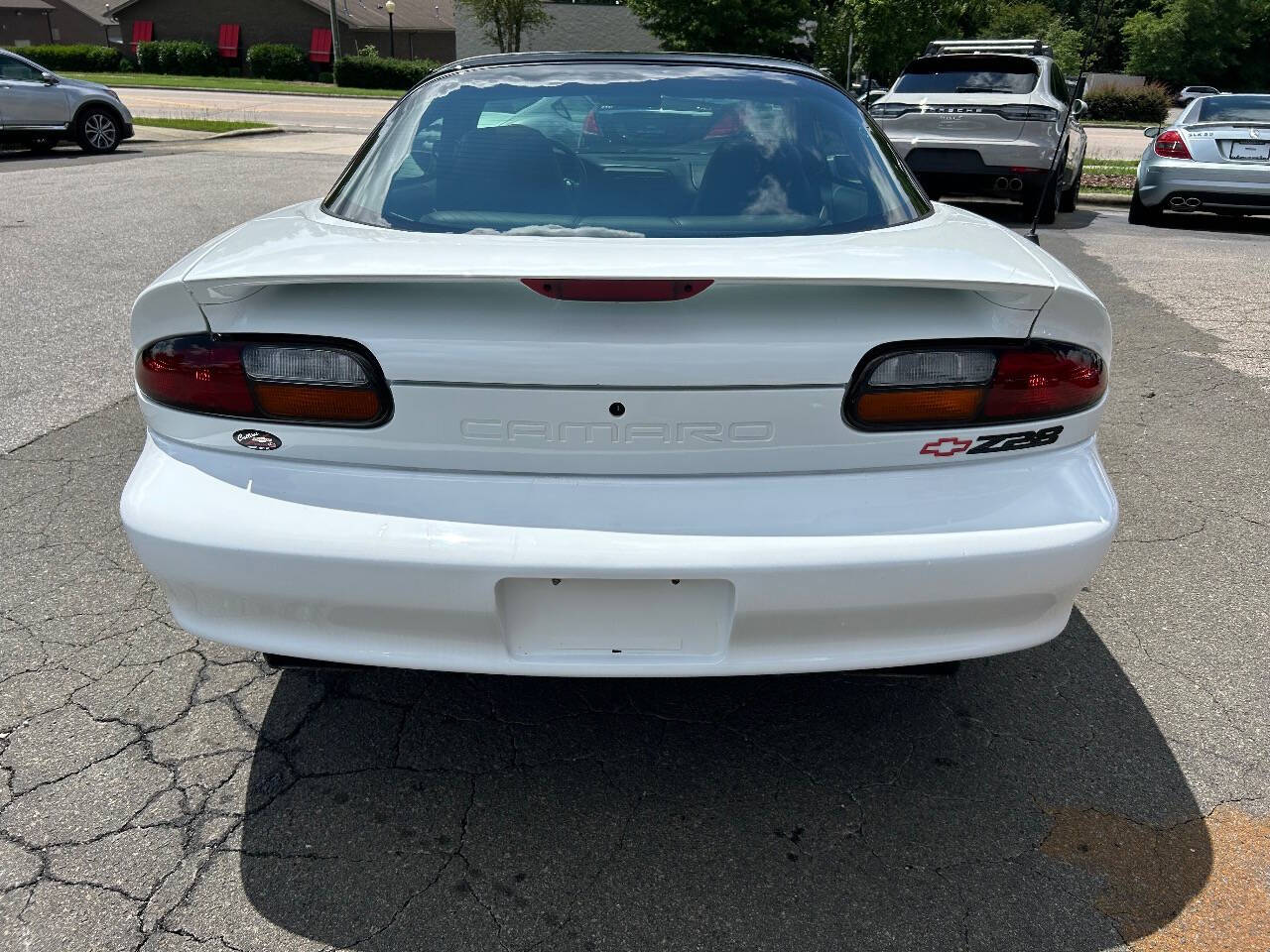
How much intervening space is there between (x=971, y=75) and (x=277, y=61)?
4659cm

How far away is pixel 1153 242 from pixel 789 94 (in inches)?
333

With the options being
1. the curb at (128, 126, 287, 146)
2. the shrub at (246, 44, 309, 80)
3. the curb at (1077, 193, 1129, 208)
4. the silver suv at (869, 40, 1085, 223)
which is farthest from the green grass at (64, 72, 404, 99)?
the silver suv at (869, 40, 1085, 223)

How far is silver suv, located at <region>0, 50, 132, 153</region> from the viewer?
15141 millimetres

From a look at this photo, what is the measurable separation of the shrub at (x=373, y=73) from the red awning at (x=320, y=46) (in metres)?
12.1

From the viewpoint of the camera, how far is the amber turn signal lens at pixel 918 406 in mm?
2025

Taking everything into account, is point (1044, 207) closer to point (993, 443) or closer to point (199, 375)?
point (993, 443)

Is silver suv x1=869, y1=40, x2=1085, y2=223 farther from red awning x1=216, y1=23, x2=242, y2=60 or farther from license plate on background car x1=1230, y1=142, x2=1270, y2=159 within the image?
red awning x1=216, y1=23, x2=242, y2=60

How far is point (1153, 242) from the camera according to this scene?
1009 centimetres

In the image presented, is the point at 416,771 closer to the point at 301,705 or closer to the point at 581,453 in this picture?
the point at 301,705

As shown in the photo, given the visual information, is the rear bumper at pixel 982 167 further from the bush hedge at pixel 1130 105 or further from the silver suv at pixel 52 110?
the bush hedge at pixel 1130 105

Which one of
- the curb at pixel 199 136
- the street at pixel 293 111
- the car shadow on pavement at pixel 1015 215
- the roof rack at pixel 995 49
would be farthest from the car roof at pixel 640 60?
the street at pixel 293 111

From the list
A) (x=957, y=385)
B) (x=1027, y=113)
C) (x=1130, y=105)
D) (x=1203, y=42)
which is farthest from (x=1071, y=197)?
(x=1203, y=42)

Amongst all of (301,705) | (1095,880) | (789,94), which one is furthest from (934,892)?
(789,94)

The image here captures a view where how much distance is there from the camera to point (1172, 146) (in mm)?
10906
